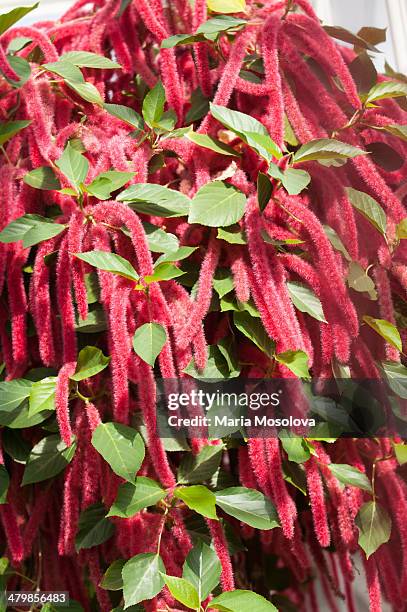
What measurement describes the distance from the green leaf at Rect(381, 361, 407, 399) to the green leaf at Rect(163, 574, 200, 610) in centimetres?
29

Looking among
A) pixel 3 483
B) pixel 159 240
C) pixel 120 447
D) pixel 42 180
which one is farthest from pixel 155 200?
pixel 3 483

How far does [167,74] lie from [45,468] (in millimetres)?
466

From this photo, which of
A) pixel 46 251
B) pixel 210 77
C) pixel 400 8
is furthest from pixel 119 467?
pixel 400 8

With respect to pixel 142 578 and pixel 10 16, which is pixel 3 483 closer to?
pixel 142 578

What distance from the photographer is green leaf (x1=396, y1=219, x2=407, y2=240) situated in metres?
0.71

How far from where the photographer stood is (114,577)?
0.68m

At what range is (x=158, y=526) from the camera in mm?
682

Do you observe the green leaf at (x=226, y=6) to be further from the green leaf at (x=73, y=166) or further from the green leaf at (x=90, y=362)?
the green leaf at (x=90, y=362)

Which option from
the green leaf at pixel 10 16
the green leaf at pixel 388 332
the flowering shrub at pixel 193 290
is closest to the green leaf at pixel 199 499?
the flowering shrub at pixel 193 290

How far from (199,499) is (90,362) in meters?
0.18

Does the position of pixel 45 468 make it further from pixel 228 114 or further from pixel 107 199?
pixel 228 114

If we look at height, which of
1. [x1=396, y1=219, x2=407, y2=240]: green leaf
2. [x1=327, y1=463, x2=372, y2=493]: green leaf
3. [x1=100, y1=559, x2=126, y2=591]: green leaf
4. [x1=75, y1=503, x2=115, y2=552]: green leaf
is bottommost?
[x1=100, y1=559, x2=126, y2=591]: green leaf

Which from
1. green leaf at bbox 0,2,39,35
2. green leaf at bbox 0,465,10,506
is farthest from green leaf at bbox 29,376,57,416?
green leaf at bbox 0,2,39,35

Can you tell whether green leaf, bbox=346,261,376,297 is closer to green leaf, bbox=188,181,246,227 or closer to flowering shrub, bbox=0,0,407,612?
flowering shrub, bbox=0,0,407,612
